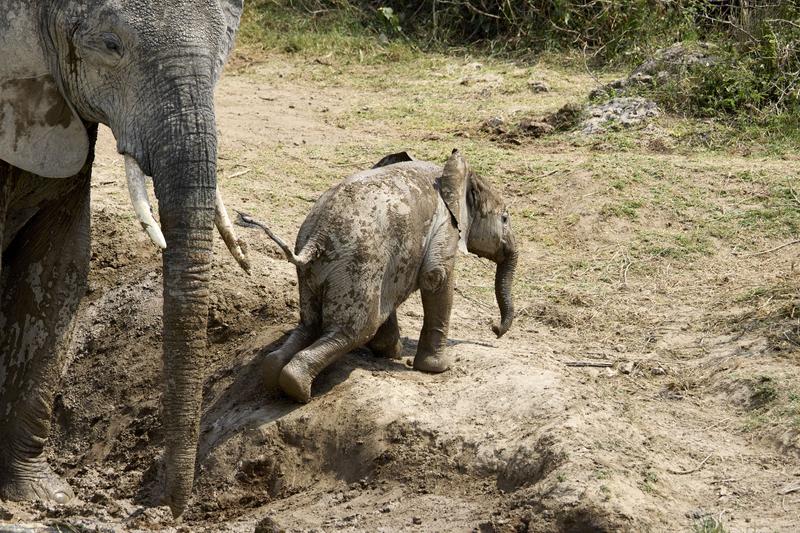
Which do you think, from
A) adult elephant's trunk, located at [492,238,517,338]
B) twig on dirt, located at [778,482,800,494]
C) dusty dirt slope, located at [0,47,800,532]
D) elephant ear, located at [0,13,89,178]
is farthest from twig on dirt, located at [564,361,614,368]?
elephant ear, located at [0,13,89,178]

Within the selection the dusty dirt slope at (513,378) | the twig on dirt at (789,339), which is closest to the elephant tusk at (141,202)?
the dusty dirt slope at (513,378)

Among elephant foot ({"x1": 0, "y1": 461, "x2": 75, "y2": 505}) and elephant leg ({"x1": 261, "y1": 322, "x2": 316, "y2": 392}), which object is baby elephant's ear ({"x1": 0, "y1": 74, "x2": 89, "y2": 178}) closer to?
elephant leg ({"x1": 261, "y1": 322, "x2": 316, "y2": 392})

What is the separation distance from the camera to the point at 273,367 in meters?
5.88

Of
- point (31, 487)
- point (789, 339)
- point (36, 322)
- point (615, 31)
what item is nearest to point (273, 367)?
point (36, 322)

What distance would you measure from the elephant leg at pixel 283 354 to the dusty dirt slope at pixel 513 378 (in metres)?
0.12

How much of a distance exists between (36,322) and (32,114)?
124cm

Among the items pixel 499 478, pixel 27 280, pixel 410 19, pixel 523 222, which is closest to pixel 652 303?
pixel 523 222

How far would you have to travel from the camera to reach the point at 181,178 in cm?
442

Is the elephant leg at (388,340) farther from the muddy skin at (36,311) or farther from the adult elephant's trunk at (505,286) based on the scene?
the muddy skin at (36,311)

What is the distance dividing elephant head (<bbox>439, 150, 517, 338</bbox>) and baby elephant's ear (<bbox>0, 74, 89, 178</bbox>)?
76.5 inches

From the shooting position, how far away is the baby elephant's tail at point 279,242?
5551 millimetres

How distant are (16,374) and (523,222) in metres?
3.56

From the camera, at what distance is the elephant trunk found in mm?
4422

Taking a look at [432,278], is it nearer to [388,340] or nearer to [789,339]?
[388,340]
